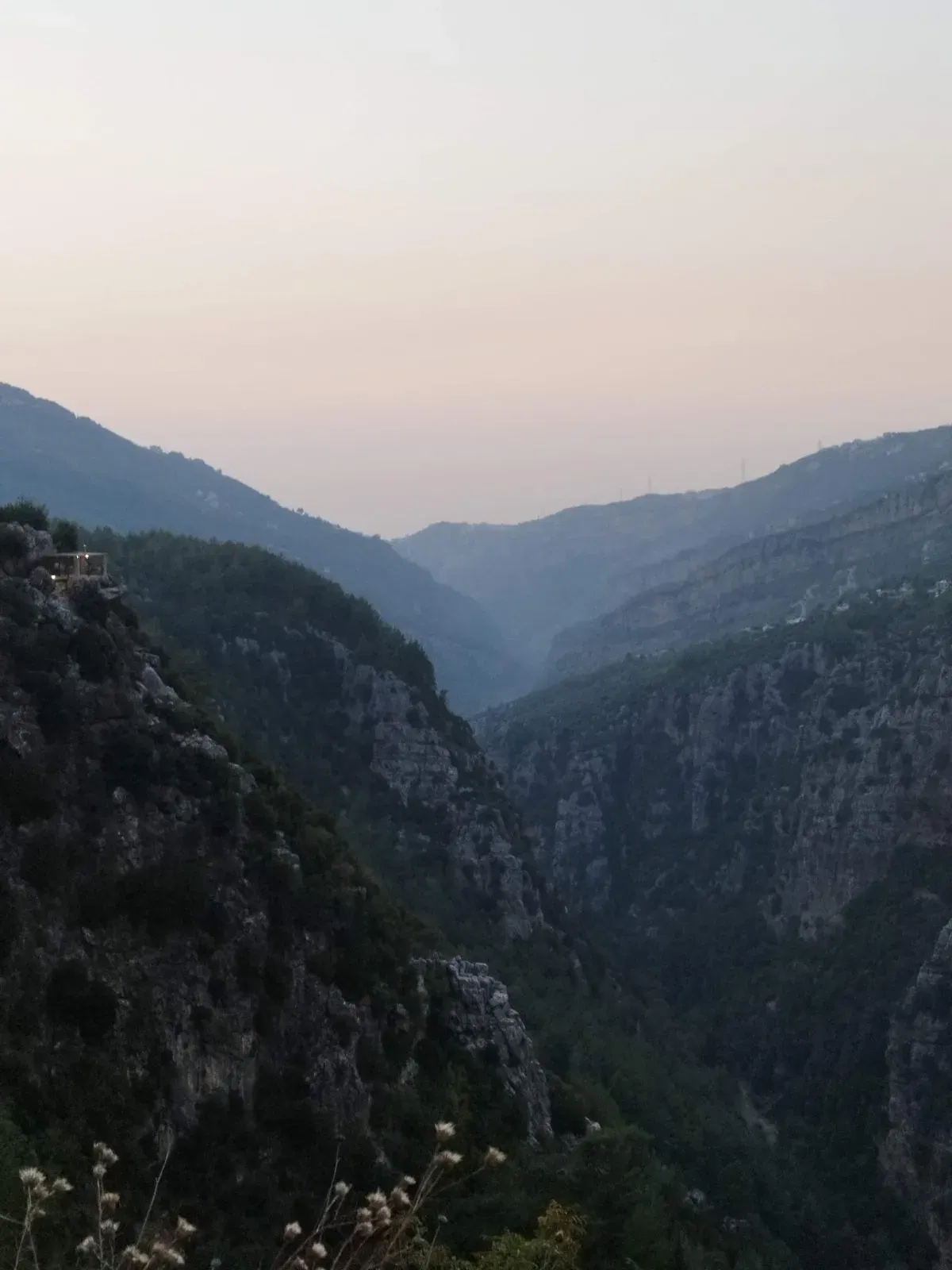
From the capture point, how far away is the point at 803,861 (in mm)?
120438

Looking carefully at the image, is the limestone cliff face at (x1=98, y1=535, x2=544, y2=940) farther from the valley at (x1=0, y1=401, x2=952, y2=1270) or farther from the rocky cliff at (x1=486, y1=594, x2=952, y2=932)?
the rocky cliff at (x1=486, y1=594, x2=952, y2=932)

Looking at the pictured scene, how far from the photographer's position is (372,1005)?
141ft

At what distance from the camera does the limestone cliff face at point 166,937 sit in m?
32.8

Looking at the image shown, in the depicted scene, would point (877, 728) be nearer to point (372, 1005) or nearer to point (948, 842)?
point (948, 842)

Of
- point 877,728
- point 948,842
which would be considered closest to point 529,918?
point 948,842

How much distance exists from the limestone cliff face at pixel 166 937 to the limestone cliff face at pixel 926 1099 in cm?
4172

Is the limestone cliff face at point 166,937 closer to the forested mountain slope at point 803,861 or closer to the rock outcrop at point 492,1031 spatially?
the rock outcrop at point 492,1031

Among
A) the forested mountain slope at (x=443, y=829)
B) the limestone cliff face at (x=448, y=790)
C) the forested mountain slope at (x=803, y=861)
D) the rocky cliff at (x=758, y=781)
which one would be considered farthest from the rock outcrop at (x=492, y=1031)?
the rocky cliff at (x=758, y=781)

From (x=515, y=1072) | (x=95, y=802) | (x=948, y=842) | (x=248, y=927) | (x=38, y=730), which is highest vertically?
(x=38, y=730)

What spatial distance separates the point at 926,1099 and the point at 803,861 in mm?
38900

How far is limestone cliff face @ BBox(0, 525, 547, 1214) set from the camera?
32.8 metres

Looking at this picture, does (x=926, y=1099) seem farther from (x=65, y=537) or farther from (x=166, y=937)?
(x=65, y=537)

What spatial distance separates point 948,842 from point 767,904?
72.2ft

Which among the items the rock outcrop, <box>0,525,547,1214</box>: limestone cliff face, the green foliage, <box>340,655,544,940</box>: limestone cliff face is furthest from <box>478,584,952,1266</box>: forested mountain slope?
the green foliage
